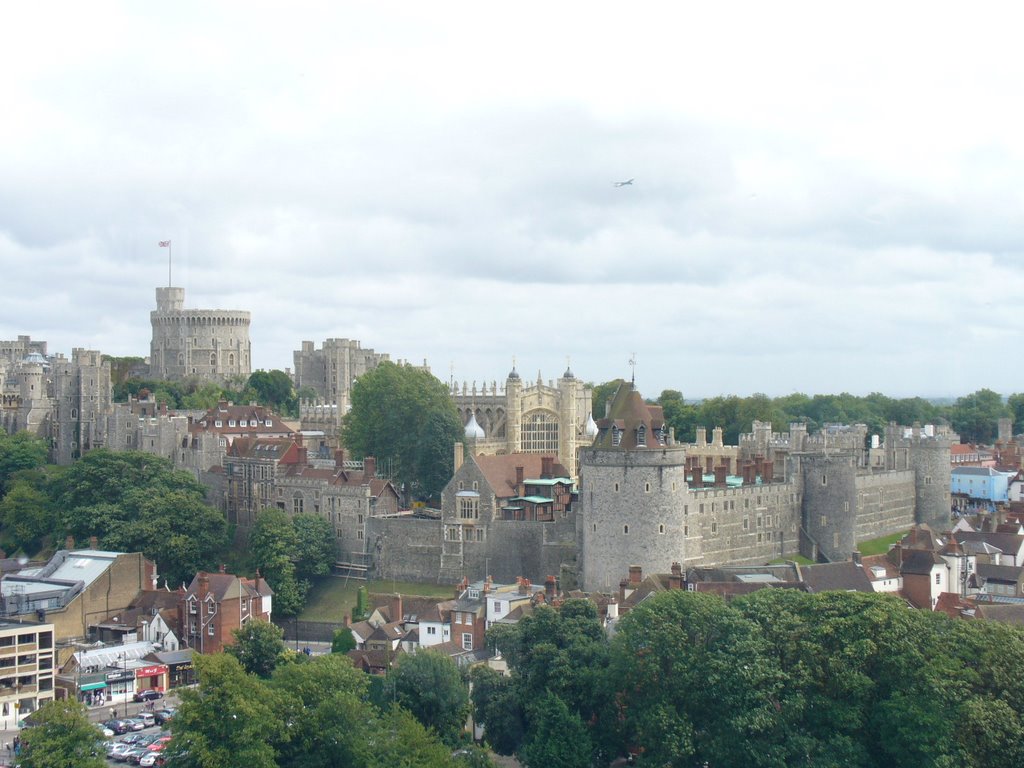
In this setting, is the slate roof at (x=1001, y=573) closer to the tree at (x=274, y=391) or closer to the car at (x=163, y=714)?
the car at (x=163, y=714)

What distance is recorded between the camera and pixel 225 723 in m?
45.5

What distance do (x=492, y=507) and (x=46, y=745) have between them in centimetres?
2946

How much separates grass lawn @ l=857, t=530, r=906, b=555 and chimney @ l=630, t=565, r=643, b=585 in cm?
1780

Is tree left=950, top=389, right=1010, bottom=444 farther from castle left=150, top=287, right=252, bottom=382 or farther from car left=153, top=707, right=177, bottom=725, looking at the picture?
car left=153, top=707, right=177, bottom=725

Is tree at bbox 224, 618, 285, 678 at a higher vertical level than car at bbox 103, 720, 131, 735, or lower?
higher

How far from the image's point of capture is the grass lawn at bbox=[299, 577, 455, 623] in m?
69.1

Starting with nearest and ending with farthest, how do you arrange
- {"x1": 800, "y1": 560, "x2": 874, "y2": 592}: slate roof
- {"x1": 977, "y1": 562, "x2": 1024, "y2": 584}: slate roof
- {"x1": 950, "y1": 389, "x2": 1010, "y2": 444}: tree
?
1. {"x1": 800, "y1": 560, "x2": 874, "y2": 592}: slate roof
2. {"x1": 977, "y1": 562, "x2": 1024, "y2": 584}: slate roof
3. {"x1": 950, "y1": 389, "x2": 1010, "y2": 444}: tree

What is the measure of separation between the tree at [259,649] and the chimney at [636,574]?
1423cm

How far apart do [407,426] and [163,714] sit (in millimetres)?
29931

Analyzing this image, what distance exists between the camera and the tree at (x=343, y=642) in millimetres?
59719

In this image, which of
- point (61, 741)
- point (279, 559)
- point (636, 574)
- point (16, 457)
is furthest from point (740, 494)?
point (16, 457)

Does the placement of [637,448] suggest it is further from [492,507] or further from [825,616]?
[825,616]

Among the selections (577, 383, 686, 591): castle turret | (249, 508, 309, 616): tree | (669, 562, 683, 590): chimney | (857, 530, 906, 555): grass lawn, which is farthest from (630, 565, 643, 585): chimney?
(857, 530, 906, 555): grass lawn

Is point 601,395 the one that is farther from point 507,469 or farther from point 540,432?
point 507,469
